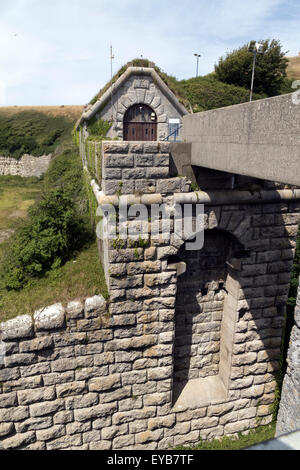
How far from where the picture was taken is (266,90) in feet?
89.0

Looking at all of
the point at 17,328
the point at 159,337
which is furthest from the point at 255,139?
the point at 17,328

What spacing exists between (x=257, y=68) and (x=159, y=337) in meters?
25.9

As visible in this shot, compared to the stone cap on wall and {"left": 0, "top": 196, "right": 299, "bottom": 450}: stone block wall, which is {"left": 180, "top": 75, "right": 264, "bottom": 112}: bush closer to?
{"left": 0, "top": 196, "right": 299, "bottom": 450}: stone block wall

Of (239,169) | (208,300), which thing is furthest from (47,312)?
(239,169)

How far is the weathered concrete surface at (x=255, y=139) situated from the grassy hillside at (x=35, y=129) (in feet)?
84.4

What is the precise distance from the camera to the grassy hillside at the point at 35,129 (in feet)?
101

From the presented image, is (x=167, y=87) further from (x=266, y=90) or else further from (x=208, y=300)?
(x=266, y=90)

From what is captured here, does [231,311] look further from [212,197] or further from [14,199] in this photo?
[14,199]

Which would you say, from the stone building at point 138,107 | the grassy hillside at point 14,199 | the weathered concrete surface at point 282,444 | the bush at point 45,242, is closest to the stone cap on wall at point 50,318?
the bush at point 45,242

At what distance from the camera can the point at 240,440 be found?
7.69m

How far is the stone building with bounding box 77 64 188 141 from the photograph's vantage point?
12.0 m

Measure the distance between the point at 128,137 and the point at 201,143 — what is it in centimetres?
727

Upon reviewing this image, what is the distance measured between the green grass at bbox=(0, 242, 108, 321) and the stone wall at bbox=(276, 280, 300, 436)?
11.5ft

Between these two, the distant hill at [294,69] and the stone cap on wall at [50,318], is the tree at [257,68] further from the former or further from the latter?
the stone cap on wall at [50,318]
